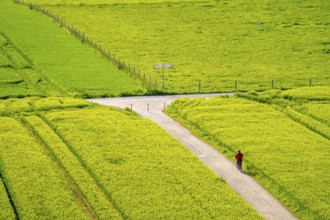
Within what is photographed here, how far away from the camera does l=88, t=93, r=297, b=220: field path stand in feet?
130

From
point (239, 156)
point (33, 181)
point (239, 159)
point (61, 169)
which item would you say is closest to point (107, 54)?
point (61, 169)

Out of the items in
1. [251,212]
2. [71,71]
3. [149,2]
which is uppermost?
[149,2]

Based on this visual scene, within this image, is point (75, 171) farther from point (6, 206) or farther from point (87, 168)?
point (6, 206)

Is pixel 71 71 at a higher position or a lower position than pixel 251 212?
higher

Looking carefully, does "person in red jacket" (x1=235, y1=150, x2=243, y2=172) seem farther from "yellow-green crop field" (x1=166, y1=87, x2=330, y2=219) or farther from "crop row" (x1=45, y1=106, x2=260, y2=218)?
"crop row" (x1=45, y1=106, x2=260, y2=218)

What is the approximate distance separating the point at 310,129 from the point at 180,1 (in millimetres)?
64604

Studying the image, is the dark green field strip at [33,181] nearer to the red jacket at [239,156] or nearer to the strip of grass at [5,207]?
the strip of grass at [5,207]

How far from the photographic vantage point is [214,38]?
8975 centimetres

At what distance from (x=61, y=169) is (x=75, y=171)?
154cm

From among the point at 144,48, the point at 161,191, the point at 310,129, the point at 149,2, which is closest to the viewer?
the point at 161,191

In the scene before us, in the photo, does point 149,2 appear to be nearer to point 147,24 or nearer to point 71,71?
point 147,24

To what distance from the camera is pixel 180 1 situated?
113875 mm

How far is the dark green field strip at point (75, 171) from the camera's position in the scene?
127 feet

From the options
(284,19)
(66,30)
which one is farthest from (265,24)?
(66,30)
